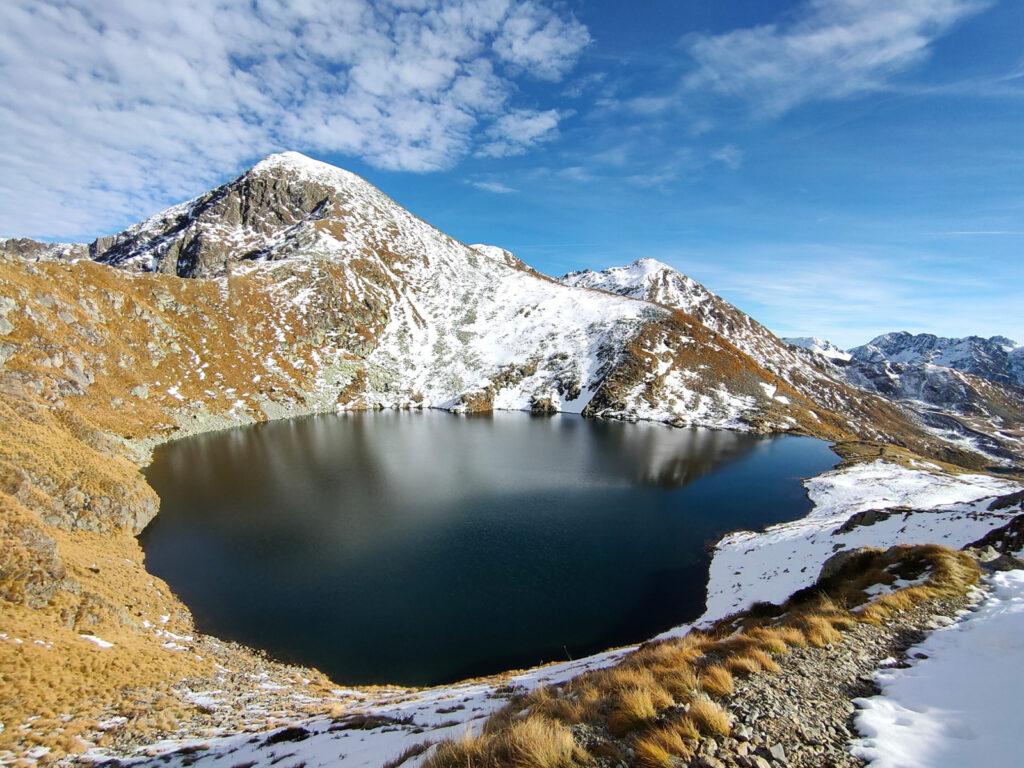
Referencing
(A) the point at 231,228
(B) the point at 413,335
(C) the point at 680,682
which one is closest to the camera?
(C) the point at 680,682

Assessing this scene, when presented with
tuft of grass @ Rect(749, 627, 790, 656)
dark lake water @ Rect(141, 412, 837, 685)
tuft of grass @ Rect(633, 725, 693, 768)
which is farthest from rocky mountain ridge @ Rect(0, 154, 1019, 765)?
tuft of grass @ Rect(749, 627, 790, 656)

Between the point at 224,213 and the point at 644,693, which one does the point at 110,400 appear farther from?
the point at 224,213

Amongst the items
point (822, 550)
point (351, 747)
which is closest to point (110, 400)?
point (351, 747)

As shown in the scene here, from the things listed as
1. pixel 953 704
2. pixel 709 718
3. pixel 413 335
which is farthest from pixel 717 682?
pixel 413 335

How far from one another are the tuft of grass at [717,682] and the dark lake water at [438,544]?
19.3 meters

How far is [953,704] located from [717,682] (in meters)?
4.10

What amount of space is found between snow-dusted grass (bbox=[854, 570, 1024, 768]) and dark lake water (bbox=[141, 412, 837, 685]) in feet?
63.5

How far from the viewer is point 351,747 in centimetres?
1238

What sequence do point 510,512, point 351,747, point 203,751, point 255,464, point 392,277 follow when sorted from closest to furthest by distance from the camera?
point 351,747, point 203,751, point 510,512, point 255,464, point 392,277

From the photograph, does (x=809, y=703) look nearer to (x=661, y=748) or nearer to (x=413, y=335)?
(x=661, y=748)

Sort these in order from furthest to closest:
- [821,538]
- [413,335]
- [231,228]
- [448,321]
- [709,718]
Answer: [231,228]
[448,321]
[413,335]
[821,538]
[709,718]

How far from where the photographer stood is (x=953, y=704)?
8047 millimetres

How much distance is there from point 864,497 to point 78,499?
264ft

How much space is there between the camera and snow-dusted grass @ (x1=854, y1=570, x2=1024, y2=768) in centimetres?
675
